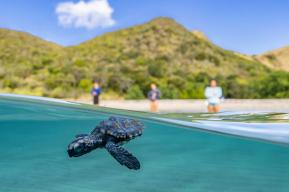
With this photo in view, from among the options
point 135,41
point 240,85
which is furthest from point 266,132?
point 135,41

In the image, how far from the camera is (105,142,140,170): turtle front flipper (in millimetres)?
5246

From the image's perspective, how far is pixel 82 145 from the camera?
219 inches

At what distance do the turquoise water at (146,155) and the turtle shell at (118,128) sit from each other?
0.28m

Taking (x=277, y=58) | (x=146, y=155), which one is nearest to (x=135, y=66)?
(x=277, y=58)

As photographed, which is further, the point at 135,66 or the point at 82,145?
the point at 135,66

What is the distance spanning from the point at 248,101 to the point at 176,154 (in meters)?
22.7

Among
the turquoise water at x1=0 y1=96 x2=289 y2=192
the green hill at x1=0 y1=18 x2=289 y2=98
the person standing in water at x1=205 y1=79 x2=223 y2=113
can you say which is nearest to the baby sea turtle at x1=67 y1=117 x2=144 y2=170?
the turquoise water at x1=0 y1=96 x2=289 y2=192

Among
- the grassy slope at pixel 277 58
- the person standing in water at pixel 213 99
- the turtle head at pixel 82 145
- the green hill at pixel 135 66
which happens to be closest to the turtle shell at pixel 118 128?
the turtle head at pixel 82 145

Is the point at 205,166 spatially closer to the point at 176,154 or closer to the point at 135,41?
the point at 176,154

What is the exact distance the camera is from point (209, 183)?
6086 mm

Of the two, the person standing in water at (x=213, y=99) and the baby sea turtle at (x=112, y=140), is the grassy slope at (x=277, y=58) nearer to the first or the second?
the person standing in water at (x=213, y=99)

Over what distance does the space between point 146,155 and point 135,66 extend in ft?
179

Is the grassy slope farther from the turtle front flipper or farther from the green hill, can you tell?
the turtle front flipper

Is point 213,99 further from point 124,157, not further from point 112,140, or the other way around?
point 124,157
